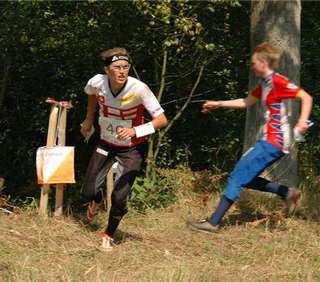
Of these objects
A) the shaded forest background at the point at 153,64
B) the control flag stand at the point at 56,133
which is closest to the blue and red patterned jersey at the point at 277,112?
the shaded forest background at the point at 153,64

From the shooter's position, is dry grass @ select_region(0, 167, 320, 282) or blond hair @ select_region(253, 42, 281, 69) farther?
blond hair @ select_region(253, 42, 281, 69)

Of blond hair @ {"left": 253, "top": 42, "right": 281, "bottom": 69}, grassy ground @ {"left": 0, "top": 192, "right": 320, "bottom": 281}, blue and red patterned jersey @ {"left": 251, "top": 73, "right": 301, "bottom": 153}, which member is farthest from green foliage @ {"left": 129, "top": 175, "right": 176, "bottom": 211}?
blond hair @ {"left": 253, "top": 42, "right": 281, "bottom": 69}

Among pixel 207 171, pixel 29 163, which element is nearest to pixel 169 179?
pixel 207 171

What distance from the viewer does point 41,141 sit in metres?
12.1

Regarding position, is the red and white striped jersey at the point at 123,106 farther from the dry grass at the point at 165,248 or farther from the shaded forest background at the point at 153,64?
the shaded forest background at the point at 153,64

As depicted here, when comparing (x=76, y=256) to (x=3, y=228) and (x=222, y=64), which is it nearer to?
(x=3, y=228)

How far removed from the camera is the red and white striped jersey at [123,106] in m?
5.99

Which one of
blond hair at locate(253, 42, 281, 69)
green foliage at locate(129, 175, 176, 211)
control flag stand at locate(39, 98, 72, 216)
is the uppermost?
blond hair at locate(253, 42, 281, 69)

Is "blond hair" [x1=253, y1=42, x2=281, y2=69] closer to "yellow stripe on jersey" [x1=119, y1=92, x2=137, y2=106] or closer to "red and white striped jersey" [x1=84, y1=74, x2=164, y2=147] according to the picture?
"red and white striped jersey" [x1=84, y1=74, x2=164, y2=147]

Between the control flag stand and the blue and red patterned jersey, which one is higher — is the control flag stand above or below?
below

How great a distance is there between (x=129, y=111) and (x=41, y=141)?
21.0 ft

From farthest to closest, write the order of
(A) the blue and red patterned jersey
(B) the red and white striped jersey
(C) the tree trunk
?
(C) the tree trunk, (B) the red and white striped jersey, (A) the blue and red patterned jersey

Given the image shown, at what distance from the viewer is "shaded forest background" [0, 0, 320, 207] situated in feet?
29.1

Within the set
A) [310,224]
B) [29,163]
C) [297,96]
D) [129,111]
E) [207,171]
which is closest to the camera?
[297,96]
